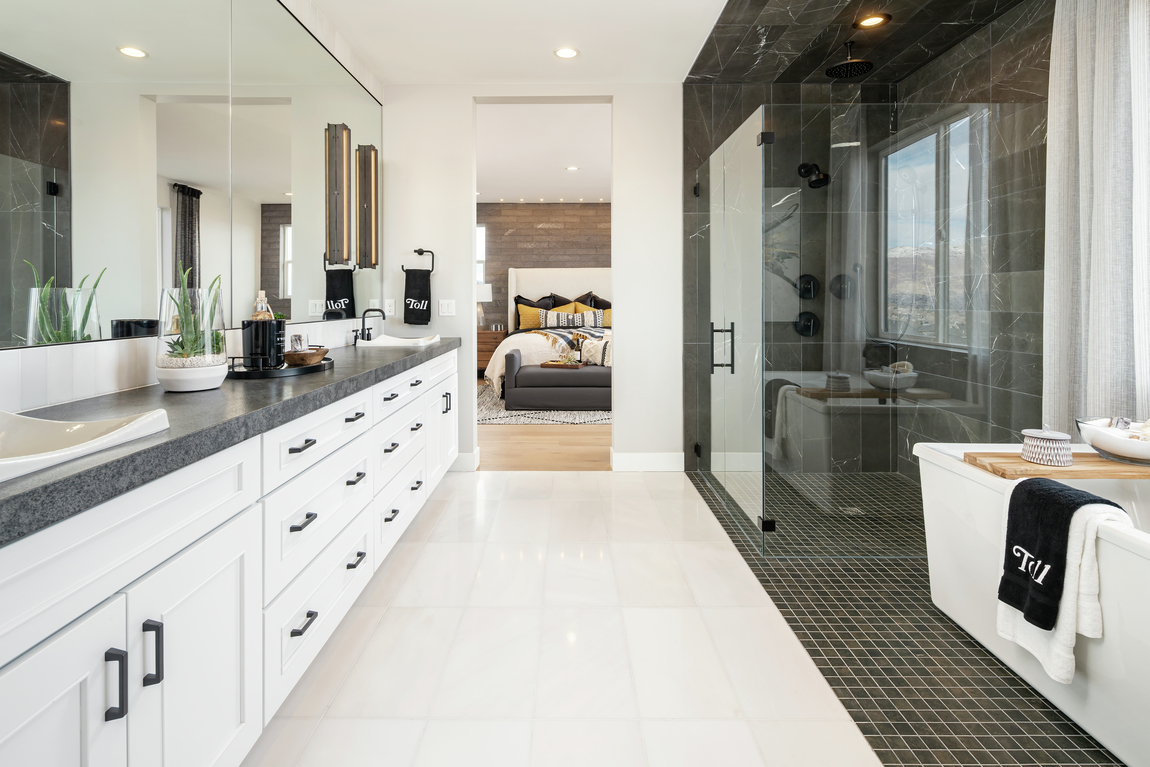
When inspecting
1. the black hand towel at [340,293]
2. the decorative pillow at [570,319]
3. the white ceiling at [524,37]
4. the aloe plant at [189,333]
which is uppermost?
the white ceiling at [524,37]

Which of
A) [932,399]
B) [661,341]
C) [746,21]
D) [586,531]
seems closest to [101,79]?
[586,531]

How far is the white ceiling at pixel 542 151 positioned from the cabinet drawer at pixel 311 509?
10.5 feet

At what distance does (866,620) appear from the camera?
82.4 inches

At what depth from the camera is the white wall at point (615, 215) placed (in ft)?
13.1

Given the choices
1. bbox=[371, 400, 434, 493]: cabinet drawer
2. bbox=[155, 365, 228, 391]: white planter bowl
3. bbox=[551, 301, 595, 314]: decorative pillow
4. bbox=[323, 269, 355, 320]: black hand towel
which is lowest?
bbox=[371, 400, 434, 493]: cabinet drawer

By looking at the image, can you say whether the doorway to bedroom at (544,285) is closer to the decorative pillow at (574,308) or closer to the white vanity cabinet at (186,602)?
the decorative pillow at (574,308)

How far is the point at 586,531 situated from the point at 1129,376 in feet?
7.06

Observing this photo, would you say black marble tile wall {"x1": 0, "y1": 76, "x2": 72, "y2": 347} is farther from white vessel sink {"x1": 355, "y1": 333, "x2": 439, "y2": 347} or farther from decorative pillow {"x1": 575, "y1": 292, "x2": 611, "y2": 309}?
decorative pillow {"x1": 575, "y1": 292, "x2": 611, "y2": 309}

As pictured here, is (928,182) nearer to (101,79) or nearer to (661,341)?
(661,341)

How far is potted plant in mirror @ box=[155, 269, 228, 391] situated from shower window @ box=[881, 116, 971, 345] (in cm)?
295

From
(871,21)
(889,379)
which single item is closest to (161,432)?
(889,379)

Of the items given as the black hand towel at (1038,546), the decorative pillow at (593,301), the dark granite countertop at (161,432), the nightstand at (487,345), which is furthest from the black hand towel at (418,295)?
the decorative pillow at (593,301)

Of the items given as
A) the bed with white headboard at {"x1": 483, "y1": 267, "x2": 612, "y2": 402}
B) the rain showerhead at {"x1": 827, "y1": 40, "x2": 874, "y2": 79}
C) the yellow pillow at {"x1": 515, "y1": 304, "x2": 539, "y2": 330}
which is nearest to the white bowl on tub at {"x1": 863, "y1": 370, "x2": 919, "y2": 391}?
the rain showerhead at {"x1": 827, "y1": 40, "x2": 874, "y2": 79}

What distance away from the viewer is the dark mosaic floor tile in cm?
149
